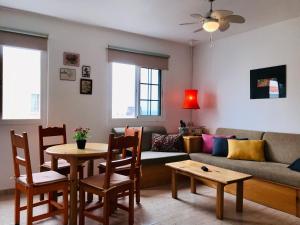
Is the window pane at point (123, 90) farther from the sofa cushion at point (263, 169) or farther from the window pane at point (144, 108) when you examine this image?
the sofa cushion at point (263, 169)

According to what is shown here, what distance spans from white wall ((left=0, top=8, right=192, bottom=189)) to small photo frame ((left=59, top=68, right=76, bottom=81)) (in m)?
0.06

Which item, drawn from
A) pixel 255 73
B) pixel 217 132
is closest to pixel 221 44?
pixel 255 73

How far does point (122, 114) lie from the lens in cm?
433

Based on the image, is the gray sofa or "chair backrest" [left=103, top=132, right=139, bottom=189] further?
the gray sofa

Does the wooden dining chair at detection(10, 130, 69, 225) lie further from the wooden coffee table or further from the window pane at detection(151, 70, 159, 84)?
the window pane at detection(151, 70, 159, 84)

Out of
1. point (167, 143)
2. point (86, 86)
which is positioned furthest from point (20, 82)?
point (167, 143)

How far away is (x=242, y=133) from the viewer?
3.99 meters

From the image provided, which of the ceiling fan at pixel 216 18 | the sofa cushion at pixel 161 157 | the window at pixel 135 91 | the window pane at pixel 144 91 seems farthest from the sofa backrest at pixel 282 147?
the window pane at pixel 144 91

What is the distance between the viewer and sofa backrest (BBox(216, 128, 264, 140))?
378 cm

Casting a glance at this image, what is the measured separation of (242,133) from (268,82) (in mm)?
882

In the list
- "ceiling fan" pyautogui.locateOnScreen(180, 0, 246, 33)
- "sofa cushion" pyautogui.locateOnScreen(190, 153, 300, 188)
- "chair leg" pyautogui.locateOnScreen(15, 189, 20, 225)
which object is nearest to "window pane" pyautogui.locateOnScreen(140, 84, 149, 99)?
"sofa cushion" pyautogui.locateOnScreen(190, 153, 300, 188)

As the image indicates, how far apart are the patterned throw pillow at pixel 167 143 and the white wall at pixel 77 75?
53 cm

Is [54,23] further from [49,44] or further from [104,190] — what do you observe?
[104,190]

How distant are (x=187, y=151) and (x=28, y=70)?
2.71 m
